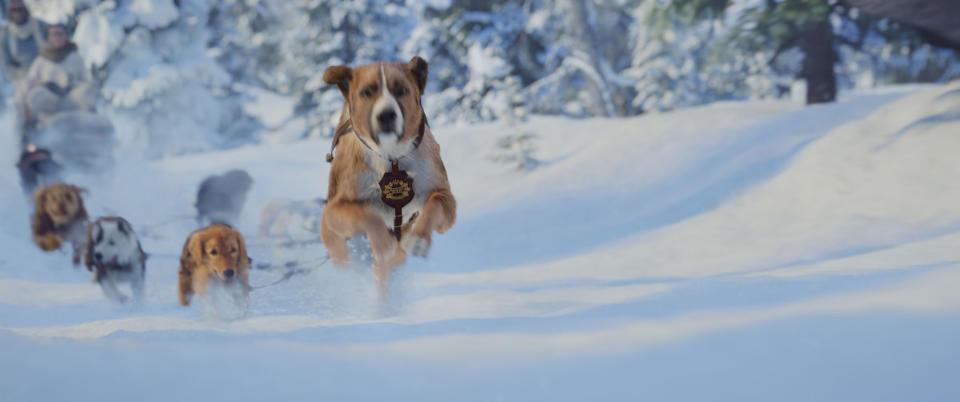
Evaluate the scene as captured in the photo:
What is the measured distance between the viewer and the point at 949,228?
217 inches

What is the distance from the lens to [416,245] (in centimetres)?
215

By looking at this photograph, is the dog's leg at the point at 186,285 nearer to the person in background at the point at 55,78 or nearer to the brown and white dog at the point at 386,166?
the brown and white dog at the point at 386,166

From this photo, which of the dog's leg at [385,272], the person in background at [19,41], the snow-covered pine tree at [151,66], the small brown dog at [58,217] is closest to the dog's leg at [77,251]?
the small brown dog at [58,217]

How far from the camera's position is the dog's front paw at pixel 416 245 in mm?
2137

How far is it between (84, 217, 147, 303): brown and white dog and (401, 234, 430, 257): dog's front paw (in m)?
4.47

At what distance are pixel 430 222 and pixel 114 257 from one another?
4.59 metres

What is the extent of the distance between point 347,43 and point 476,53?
4.66 m

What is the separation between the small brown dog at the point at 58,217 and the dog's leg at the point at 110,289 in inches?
59.8

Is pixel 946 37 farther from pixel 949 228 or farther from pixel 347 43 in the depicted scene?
pixel 347 43

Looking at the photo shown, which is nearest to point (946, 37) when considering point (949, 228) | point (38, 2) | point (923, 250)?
point (949, 228)

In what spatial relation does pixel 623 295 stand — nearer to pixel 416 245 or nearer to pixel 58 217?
pixel 416 245

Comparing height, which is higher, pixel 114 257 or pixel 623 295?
pixel 114 257

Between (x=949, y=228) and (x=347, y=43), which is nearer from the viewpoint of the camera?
(x=949, y=228)

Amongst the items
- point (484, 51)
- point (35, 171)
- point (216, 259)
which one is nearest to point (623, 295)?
point (216, 259)
